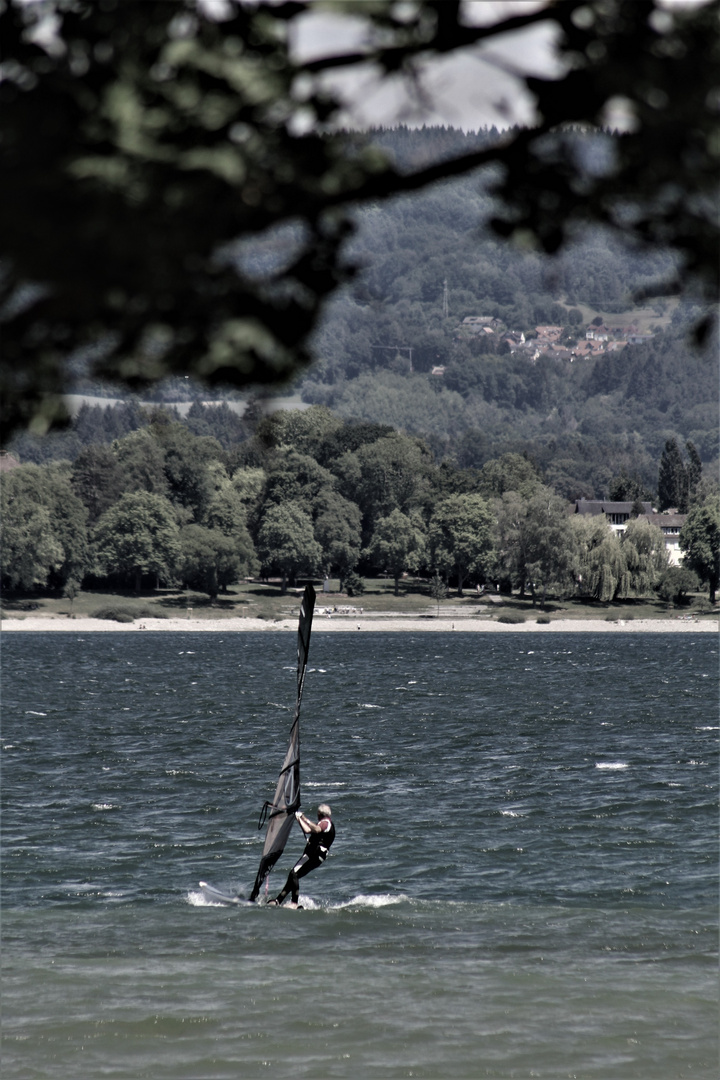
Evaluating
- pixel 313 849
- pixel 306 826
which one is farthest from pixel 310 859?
pixel 306 826

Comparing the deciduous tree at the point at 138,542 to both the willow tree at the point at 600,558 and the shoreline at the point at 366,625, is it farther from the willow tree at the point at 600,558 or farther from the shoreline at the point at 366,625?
the willow tree at the point at 600,558

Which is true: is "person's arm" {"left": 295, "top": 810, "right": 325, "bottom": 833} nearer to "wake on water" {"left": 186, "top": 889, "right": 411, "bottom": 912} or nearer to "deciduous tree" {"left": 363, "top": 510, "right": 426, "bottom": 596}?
"wake on water" {"left": 186, "top": 889, "right": 411, "bottom": 912}

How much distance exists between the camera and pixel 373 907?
61.3ft

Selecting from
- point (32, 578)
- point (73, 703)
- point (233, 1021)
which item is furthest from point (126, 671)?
point (233, 1021)

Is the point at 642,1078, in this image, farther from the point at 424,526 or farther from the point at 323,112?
the point at 424,526

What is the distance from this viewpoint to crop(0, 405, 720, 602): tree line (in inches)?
4589

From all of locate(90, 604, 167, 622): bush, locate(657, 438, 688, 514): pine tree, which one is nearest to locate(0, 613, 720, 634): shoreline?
locate(90, 604, 167, 622): bush

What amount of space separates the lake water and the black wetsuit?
1.33 feet

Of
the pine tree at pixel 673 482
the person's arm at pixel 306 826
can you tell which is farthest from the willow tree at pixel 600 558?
the person's arm at pixel 306 826

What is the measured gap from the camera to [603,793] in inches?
1155

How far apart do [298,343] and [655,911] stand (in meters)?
16.7

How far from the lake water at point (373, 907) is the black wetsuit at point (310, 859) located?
41 centimetres

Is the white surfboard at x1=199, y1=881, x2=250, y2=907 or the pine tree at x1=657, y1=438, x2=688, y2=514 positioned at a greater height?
the pine tree at x1=657, y1=438, x2=688, y2=514

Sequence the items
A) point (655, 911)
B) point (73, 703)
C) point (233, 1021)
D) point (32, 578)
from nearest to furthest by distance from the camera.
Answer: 1. point (233, 1021)
2. point (655, 911)
3. point (73, 703)
4. point (32, 578)
